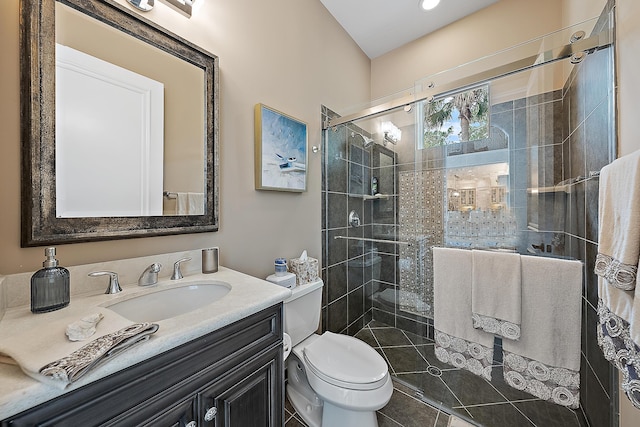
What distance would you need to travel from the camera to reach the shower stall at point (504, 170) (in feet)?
3.84

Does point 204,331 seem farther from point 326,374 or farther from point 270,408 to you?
point 326,374

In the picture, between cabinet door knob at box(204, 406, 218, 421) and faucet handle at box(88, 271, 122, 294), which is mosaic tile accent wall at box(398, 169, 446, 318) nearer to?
cabinet door knob at box(204, 406, 218, 421)

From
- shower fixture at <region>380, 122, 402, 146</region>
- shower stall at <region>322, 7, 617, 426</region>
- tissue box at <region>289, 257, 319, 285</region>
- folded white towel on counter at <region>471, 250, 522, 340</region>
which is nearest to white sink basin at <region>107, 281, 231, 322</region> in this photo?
tissue box at <region>289, 257, 319, 285</region>

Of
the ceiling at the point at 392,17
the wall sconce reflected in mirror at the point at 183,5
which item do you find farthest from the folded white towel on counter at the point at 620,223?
the ceiling at the point at 392,17

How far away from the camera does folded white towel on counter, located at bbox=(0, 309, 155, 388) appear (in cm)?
43

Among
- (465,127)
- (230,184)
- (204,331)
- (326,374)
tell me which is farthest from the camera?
(465,127)

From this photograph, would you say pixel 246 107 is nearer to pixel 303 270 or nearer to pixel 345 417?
pixel 303 270

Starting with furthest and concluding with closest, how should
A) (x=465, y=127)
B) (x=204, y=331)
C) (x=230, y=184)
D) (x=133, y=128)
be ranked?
(x=465, y=127), (x=230, y=184), (x=133, y=128), (x=204, y=331)

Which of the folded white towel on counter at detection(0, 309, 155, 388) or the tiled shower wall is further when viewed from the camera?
the tiled shower wall

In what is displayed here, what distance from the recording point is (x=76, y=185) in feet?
2.77

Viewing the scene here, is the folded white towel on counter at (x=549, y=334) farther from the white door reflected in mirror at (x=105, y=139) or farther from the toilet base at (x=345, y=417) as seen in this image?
the white door reflected in mirror at (x=105, y=139)

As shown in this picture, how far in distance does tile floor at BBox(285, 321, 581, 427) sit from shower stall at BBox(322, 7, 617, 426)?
1 centimetres

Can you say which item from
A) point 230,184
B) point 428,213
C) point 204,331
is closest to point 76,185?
point 230,184

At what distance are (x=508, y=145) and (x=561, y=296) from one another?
84 cm
